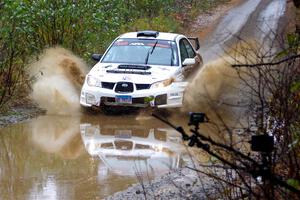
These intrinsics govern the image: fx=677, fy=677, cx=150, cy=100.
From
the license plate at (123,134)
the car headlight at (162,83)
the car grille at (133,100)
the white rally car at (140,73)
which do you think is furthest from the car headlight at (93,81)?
the license plate at (123,134)

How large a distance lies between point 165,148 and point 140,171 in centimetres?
185

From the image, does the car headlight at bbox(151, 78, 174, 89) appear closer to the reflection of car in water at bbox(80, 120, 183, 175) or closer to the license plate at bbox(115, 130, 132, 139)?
the reflection of car in water at bbox(80, 120, 183, 175)

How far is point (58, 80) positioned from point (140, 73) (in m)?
2.47

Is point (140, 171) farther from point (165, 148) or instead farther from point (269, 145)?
point (269, 145)

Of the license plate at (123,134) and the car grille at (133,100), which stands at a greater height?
the car grille at (133,100)

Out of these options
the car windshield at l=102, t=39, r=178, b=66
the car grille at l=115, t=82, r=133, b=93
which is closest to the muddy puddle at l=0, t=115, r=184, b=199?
the car grille at l=115, t=82, r=133, b=93

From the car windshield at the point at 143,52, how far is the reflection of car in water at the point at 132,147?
221 cm

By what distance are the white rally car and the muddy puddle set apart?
18.1 inches

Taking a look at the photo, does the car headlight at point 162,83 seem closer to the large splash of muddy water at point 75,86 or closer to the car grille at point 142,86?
the car grille at point 142,86

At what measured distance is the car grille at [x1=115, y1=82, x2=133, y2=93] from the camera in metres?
13.5

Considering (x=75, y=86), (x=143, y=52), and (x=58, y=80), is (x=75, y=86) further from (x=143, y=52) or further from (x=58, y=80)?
(x=143, y=52)

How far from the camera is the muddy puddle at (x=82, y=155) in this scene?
8703 mm

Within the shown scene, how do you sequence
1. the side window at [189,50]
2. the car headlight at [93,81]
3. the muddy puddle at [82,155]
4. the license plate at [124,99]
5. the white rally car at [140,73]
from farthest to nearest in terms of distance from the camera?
1. the side window at [189,50]
2. the car headlight at [93,81]
3. the white rally car at [140,73]
4. the license plate at [124,99]
5. the muddy puddle at [82,155]

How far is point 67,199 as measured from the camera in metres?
8.11
